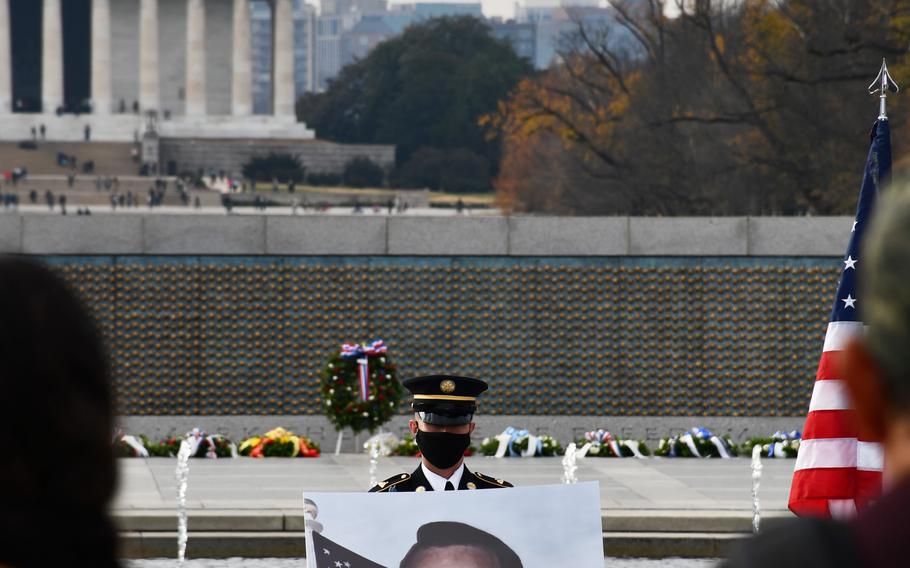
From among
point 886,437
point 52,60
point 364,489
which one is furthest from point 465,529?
point 52,60

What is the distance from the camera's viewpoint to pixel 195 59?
4473 inches

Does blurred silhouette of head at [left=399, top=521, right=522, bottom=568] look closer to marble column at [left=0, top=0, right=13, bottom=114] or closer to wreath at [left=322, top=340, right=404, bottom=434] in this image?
wreath at [left=322, top=340, right=404, bottom=434]

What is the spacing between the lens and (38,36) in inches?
5025

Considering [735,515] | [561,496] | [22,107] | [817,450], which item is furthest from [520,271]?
[22,107]

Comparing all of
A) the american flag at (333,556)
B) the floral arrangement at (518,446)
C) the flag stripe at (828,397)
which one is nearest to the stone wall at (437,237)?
the floral arrangement at (518,446)

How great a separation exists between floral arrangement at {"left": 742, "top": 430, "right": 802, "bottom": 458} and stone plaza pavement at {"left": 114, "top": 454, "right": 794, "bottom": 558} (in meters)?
0.55

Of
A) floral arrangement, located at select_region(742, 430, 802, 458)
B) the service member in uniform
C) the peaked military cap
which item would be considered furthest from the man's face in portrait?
floral arrangement, located at select_region(742, 430, 802, 458)

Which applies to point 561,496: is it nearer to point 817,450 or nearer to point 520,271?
point 817,450

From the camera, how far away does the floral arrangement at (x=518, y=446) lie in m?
22.2

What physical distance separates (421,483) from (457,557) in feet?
2.91

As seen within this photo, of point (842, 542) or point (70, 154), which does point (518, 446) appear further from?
point (70, 154)

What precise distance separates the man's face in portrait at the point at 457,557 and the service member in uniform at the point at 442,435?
0.49 m

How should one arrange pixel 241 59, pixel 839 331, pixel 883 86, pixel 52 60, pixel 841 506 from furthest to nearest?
pixel 241 59 → pixel 52 60 → pixel 883 86 → pixel 839 331 → pixel 841 506

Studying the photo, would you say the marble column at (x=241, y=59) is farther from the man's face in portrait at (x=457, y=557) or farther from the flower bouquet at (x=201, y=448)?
the man's face in portrait at (x=457, y=557)
